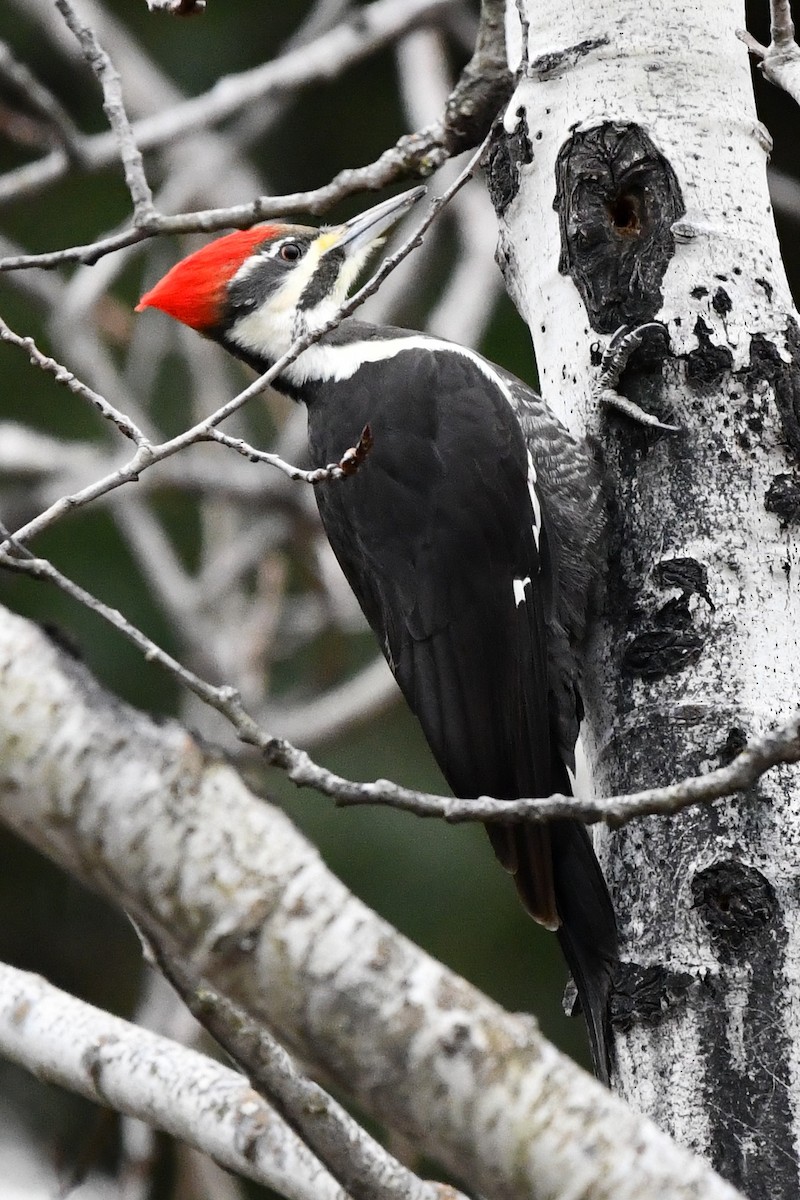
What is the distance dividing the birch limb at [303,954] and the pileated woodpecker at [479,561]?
95 centimetres

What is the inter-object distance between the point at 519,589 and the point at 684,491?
1.36 ft

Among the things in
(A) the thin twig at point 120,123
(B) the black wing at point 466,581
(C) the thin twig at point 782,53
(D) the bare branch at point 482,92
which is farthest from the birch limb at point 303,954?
(D) the bare branch at point 482,92

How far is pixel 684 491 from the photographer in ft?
6.95

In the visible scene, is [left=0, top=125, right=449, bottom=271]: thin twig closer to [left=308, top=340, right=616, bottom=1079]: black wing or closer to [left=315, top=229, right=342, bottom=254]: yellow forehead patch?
[left=308, top=340, right=616, bottom=1079]: black wing

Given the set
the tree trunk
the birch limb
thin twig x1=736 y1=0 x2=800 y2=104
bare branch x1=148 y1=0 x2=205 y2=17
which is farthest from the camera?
thin twig x1=736 y1=0 x2=800 y2=104

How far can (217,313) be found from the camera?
10.2 feet

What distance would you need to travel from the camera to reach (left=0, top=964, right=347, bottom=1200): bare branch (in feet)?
5.47

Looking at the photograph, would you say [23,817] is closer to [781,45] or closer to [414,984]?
[414,984]

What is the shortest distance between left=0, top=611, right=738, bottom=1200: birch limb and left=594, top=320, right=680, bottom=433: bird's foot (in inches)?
48.9

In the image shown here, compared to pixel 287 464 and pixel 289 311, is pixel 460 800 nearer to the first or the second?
pixel 287 464

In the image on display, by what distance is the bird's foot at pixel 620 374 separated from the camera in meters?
2.18

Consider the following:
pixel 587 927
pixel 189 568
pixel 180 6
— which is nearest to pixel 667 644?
pixel 587 927

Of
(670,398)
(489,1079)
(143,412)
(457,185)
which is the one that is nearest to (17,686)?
(489,1079)

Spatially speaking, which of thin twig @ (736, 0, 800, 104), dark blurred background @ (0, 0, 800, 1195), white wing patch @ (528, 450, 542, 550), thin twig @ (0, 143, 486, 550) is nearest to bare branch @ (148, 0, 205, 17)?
thin twig @ (0, 143, 486, 550)
